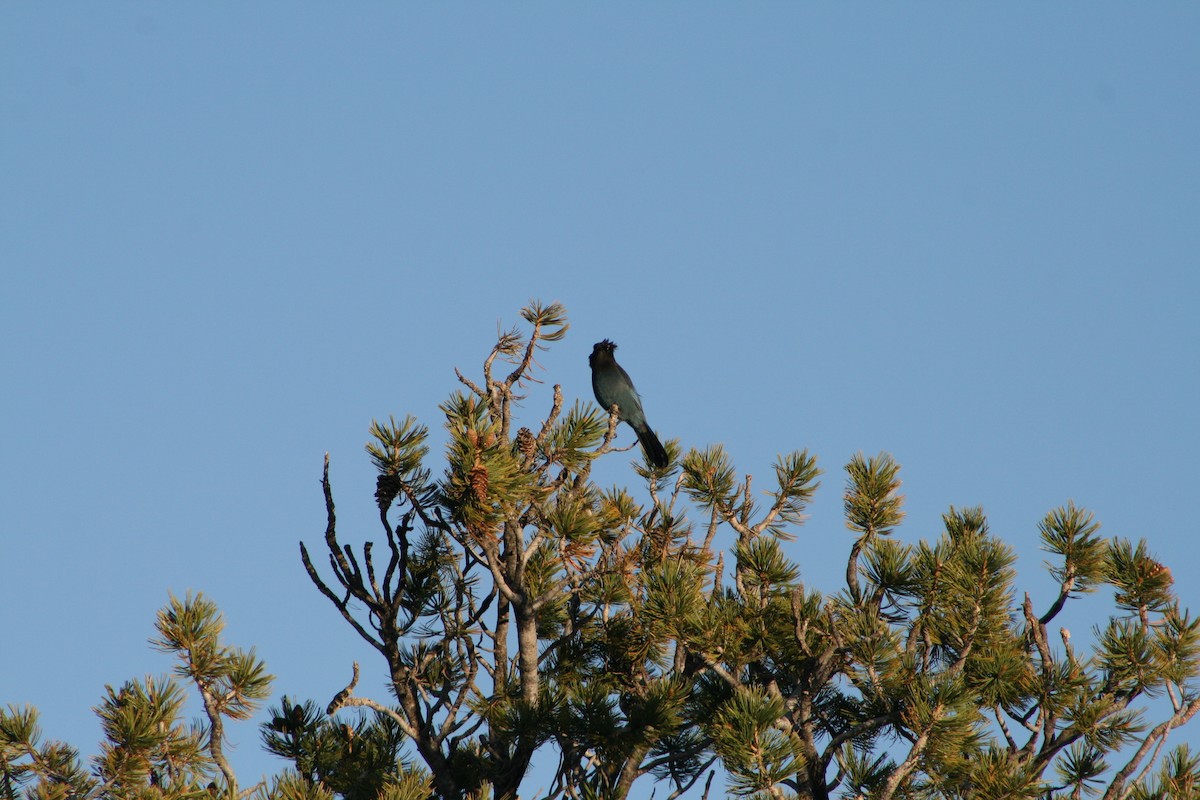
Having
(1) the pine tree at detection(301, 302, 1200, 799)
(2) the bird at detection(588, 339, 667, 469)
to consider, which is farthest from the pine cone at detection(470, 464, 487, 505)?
(2) the bird at detection(588, 339, 667, 469)

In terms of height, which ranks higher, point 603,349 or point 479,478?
point 603,349

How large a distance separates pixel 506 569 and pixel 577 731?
803 mm

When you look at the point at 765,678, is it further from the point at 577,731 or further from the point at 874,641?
the point at 577,731

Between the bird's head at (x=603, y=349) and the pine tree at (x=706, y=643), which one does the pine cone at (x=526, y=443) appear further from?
the bird's head at (x=603, y=349)

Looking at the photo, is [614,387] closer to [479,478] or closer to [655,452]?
[655,452]

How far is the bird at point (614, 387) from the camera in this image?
9.54 meters

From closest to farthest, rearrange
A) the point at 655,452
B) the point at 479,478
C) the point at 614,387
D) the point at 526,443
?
the point at 479,478 → the point at 526,443 → the point at 655,452 → the point at 614,387

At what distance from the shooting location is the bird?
9539mm

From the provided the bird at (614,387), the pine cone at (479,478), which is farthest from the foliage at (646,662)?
the bird at (614,387)

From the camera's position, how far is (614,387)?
9.88 meters

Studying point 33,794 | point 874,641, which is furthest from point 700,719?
point 33,794

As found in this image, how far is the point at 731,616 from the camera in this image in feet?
18.2

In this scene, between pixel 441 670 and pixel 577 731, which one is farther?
pixel 441 670

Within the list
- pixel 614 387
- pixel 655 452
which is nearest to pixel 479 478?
pixel 655 452
